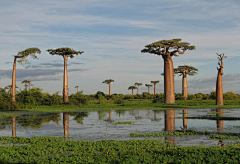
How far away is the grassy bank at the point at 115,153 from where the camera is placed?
773cm

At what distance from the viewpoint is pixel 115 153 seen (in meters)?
8.56

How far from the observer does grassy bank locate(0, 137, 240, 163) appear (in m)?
7.73

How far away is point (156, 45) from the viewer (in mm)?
37969

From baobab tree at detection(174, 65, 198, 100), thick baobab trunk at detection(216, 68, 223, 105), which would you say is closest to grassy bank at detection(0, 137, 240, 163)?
thick baobab trunk at detection(216, 68, 223, 105)

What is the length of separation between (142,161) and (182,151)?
1495 mm

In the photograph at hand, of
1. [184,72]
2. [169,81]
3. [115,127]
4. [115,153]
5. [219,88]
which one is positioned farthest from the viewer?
[184,72]

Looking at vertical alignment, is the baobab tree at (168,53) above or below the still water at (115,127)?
above

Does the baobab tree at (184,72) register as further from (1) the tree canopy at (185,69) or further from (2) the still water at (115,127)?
(2) the still water at (115,127)

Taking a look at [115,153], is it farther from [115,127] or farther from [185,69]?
[185,69]

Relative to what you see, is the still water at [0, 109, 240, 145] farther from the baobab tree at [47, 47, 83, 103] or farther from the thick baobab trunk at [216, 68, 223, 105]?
the baobab tree at [47, 47, 83, 103]

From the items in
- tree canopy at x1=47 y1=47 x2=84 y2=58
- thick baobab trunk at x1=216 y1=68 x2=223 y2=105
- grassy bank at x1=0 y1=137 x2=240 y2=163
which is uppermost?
tree canopy at x1=47 y1=47 x2=84 y2=58

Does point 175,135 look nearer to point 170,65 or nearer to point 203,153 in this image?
point 203,153

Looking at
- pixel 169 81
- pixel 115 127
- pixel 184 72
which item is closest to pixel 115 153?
pixel 115 127

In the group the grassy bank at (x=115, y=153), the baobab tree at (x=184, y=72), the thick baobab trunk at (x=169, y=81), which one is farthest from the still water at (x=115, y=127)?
the baobab tree at (x=184, y=72)
